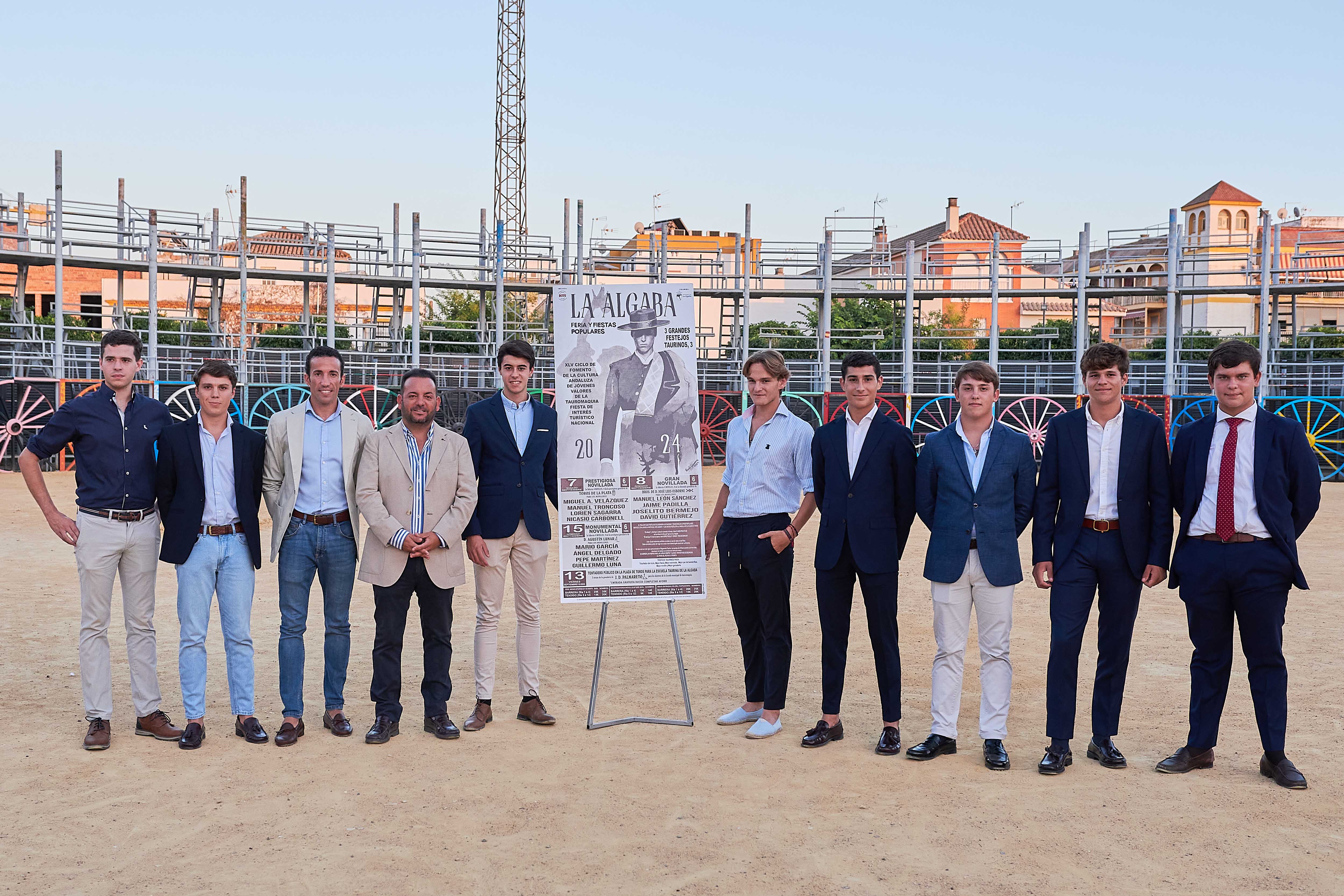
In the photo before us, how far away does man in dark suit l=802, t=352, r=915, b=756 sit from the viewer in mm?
5273

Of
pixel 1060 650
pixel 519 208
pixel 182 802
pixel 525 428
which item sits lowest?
pixel 182 802

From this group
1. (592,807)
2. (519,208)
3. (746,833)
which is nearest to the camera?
(746,833)

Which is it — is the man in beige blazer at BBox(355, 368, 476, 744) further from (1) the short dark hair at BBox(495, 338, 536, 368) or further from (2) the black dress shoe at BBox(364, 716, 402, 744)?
(1) the short dark hair at BBox(495, 338, 536, 368)

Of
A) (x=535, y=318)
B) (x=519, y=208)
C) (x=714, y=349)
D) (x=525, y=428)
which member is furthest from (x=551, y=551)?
(x=519, y=208)

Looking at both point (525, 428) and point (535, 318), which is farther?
point (535, 318)

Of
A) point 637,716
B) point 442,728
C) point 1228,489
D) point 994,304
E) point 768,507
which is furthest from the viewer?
point 994,304

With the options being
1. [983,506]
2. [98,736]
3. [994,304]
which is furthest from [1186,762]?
[994,304]

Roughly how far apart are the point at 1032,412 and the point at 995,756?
1771 cm

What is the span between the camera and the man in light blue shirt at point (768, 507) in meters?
5.56

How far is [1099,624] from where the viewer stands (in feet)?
16.6

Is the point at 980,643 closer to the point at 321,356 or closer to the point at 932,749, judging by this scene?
the point at 932,749

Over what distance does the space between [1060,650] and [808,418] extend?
17.1m

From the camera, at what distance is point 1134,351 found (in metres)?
23.5

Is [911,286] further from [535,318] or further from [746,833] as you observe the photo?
[746,833]
